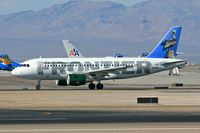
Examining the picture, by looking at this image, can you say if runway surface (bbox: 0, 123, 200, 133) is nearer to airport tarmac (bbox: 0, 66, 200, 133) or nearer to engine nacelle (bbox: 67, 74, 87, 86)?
airport tarmac (bbox: 0, 66, 200, 133)

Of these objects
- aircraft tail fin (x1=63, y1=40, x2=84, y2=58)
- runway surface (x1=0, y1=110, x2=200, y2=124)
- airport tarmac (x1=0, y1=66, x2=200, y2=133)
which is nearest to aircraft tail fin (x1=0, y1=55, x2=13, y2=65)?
aircraft tail fin (x1=63, y1=40, x2=84, y2=58)

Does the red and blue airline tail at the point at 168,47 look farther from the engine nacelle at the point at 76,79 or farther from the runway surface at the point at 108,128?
the runway surface at the point at 108,128

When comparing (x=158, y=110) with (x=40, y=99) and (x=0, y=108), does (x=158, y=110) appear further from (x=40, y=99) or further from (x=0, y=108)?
(x=40, y=99)

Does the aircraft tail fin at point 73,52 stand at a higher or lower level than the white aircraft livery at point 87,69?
higher

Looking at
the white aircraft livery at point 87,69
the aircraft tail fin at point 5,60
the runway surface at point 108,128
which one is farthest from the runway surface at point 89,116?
the aircraft tail fin at point 5,60

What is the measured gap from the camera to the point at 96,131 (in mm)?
30672

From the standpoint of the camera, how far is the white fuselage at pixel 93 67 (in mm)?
72375

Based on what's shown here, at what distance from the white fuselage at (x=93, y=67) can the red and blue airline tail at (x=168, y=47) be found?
185 cm

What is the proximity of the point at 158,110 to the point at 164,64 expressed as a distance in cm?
3104

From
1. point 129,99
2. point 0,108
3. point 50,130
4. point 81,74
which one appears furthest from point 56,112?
point 81,74

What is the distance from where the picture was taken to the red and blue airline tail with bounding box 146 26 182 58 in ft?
253

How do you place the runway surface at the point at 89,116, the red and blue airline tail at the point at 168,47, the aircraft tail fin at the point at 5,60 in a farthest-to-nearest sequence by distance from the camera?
1. the aircraft tail fin at the point at 5,60
2. the red and blue airline tail at the point at 168,47
3. the runway surface at the point at 89,116

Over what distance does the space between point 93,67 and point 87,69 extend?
26.4 inches

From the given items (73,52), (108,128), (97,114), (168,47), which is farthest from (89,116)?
(73,52)
